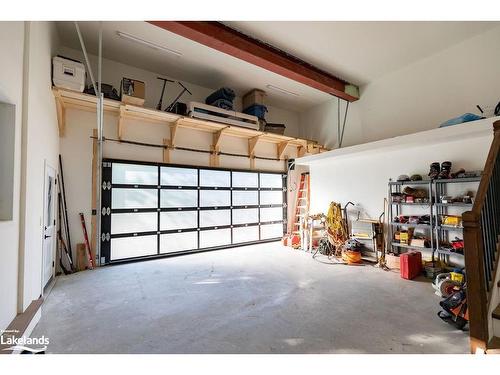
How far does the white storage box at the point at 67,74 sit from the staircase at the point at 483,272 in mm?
5290

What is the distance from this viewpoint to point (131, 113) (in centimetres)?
493

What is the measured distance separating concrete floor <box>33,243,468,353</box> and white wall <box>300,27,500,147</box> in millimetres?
3435

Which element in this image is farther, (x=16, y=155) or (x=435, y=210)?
(x=435, y=210)

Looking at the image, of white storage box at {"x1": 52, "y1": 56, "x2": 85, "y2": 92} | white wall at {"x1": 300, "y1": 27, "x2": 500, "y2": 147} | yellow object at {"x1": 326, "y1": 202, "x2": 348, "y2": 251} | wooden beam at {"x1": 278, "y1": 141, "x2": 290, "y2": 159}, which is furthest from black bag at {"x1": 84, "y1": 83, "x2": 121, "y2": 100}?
white wall at {"x1": 300, "y1": 27, "x2": 500, "y2": 147}

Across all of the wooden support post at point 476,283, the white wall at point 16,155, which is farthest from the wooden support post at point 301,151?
the white wall at point 16,155

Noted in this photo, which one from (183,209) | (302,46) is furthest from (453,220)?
(183,209)

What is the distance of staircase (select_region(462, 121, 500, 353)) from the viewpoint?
178cm

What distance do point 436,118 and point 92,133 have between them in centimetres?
698

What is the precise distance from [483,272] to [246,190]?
548cm

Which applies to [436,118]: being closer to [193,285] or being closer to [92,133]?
[193,285]

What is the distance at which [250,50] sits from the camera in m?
4.29

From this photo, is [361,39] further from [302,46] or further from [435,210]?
[435,210]
